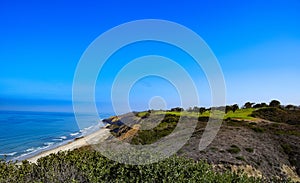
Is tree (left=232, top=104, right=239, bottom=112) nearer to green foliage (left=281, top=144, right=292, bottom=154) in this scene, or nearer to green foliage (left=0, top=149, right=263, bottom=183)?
green foliage (left=281, top=144, right=292, bottom=154)

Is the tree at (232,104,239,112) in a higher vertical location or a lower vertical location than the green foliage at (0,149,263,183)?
higher

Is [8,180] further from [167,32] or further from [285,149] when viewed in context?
[285,149]

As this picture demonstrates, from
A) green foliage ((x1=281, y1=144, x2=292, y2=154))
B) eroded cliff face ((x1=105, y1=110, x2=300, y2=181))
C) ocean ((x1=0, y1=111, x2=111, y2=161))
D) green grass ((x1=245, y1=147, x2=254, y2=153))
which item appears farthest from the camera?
ocean ((x1=0, y1=111, x2=111, y2=161))

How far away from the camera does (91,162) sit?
6.80 metres

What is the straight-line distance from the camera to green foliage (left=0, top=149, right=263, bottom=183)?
6125mm

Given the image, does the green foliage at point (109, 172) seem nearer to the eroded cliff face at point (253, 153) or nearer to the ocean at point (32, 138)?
the ocean at point (32, 138)

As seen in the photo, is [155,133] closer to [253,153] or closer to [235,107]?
[253,153]

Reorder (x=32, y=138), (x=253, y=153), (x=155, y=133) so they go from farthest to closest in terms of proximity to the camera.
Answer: (x=32, y=138) < (x=155, y=133) < (x=253, y=153)

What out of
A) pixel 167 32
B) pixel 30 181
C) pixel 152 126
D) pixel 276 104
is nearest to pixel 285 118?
pixel 276 104

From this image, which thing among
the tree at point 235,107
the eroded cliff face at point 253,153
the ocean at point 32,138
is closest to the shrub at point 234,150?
the eroded cliff face at point 253,153

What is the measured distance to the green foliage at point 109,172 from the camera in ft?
20.1

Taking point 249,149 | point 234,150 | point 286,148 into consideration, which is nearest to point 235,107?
point 286,148

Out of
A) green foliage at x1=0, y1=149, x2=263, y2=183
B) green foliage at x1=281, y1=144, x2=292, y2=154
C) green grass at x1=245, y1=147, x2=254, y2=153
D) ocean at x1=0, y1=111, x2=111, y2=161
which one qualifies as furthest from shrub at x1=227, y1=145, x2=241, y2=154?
green foliage at x1=0, y1=149, x2=263, y2=183

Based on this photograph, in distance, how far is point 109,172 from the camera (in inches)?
260
